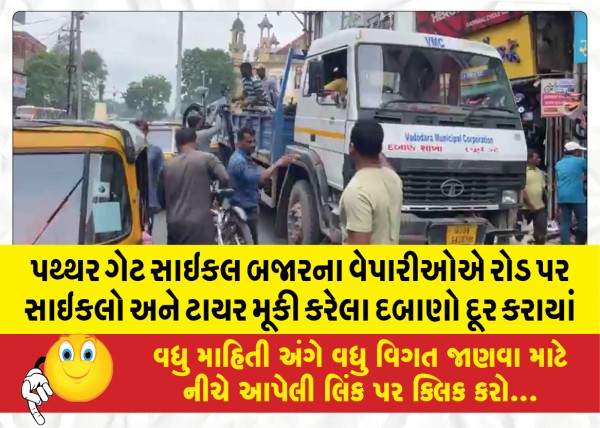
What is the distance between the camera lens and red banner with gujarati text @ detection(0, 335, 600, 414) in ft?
7.15

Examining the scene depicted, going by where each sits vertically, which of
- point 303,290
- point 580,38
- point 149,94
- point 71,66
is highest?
point 580,38

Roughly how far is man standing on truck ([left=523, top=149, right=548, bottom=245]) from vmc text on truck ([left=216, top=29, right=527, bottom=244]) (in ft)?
0.10

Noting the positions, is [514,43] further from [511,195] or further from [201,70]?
[201,70]

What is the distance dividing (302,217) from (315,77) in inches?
24.3

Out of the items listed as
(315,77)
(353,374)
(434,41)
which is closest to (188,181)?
(315,77)

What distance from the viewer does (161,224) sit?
Answer: 2.27 metres

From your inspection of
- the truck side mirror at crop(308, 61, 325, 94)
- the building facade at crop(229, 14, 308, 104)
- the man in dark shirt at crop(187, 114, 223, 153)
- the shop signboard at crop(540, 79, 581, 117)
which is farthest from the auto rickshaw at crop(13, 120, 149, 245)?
the shop signboard at crop(540, 79, 581, 117)

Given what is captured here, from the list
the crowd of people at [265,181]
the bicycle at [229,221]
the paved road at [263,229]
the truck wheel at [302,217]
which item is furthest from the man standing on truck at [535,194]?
the bicycle at [229,221]

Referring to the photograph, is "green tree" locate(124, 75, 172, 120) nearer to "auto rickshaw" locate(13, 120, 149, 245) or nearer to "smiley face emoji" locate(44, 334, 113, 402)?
"auto rickshaw" locate(13, 120, 149, 245)

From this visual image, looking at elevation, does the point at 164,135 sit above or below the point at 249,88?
below

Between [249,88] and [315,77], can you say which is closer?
[249,88]

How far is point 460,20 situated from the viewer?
7.34 feet

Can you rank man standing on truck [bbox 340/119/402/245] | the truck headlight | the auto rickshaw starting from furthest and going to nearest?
the truck headlight < the auto rickshaw < man standing on truck [bbox 340/119/402/245]

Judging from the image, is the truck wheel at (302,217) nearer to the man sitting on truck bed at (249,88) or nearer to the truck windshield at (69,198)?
the man sitting on truck bed at (249,88)
